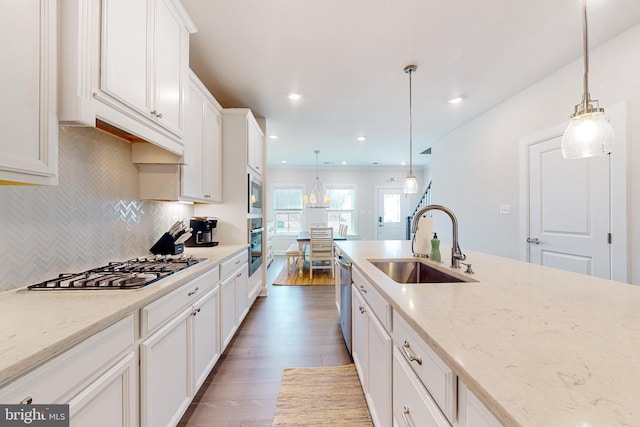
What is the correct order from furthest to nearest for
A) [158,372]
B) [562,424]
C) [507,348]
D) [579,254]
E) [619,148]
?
[579,254] < [619,148] < [158,372] < [507,348] < [562,424]

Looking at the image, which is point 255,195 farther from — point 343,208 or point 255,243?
point 343,208

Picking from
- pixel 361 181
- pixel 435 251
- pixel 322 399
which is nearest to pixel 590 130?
pixel 435 251

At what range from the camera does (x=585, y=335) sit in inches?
26.0

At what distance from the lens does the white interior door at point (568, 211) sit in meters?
2.17

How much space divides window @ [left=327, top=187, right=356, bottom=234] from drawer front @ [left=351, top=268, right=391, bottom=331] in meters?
5.98

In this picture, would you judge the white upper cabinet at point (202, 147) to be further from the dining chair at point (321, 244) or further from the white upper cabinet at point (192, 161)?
the dining chair at point (321, 244)

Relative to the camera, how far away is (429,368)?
28.6 inches

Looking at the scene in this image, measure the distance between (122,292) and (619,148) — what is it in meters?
3.47

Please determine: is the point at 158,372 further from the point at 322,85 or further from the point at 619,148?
the point at 619,148

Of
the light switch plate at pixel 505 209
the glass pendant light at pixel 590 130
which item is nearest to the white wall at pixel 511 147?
the light switch plate at pixel 505 209

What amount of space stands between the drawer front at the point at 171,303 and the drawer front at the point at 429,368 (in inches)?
40.8

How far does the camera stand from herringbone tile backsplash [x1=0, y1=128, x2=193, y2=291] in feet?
3.59

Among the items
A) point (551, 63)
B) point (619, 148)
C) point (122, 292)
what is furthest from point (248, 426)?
point (551, 63)

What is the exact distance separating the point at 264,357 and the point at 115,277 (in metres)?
1.39
